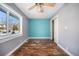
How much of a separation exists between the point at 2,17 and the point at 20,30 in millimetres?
2629

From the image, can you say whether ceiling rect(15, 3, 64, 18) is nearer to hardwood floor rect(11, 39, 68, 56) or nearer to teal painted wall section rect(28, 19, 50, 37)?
hardwood floor rect(11, 39, 68, 56)

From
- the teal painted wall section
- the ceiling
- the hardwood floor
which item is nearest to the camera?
the hardwood floor

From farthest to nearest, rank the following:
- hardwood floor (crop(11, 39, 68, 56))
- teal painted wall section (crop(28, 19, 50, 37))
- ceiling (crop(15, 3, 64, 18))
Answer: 1. teal painted wall section (crop(28, 19, 50, 37))
2. ceiling (crop(15, 3, 64, 18))
3. hardwood floor (crop(11, 39, 68, 56))

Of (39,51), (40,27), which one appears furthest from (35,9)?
(40,27)

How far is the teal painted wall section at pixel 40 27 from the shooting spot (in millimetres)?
9953

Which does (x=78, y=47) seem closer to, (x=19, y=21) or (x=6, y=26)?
(x=6, y=26)

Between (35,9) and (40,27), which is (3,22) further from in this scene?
(40,27)

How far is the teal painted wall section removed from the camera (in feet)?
32.7

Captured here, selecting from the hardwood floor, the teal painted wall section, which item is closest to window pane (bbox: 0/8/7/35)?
the hardwood floor

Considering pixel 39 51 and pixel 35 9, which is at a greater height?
pixel 35 9

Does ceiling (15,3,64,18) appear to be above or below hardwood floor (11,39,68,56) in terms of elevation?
above

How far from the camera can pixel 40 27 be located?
32.8 feet

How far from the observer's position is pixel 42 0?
128cm

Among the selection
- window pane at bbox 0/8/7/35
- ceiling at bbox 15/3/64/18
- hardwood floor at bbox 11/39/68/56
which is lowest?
hardwood floor at bbox 11/39/68/56
